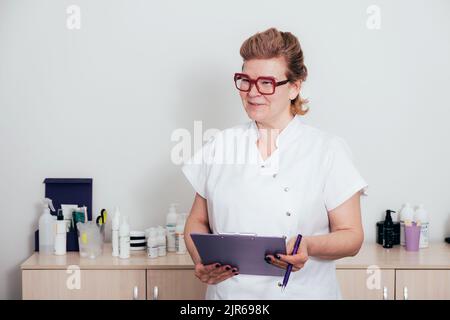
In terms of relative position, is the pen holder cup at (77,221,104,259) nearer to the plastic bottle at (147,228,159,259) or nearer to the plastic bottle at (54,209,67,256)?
the plastic bottle at (54,209,67,256)

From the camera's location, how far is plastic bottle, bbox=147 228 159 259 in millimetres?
2162

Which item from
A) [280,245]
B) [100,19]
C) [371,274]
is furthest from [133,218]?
[280,245]

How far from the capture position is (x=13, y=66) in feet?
7.81

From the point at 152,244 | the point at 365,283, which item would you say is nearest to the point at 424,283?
the point at 365,283

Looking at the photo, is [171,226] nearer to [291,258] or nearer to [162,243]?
[162,243]

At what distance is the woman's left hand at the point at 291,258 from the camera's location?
1394mm

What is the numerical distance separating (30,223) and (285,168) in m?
1.32

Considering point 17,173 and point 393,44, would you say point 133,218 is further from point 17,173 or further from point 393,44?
point 393,44

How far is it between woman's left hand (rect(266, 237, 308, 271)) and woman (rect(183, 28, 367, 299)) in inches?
2.7

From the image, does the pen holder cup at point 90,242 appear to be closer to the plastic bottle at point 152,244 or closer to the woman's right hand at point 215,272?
the plastic bottle at point 152,244

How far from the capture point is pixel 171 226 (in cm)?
229

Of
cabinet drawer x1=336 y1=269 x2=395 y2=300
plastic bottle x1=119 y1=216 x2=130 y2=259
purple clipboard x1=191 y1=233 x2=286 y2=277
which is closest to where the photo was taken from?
purple clipboard x1=191 y1=233 x2=286 y2=277

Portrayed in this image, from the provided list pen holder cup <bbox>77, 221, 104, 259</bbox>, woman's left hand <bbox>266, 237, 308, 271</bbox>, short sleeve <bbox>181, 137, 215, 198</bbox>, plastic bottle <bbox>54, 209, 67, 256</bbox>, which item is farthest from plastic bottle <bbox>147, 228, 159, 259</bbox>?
woman's left hand <bbox>266, 237, 308, 271</bbox>

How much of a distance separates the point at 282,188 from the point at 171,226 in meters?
0.84
